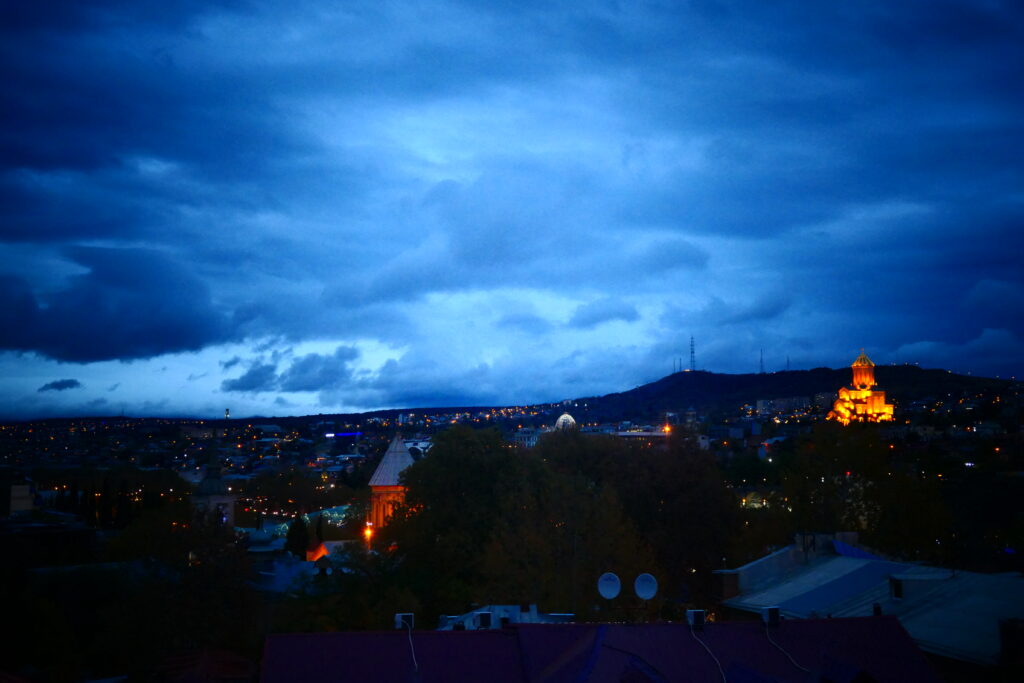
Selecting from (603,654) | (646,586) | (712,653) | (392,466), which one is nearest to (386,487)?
(392,466)

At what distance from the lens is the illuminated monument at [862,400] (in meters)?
147

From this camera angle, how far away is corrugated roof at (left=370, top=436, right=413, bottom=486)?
54250mm

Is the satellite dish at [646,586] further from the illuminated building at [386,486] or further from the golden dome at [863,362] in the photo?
the golden dome at [863,362]

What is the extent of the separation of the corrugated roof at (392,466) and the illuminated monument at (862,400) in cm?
10823

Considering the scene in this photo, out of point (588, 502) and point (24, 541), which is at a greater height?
point (588, 502)

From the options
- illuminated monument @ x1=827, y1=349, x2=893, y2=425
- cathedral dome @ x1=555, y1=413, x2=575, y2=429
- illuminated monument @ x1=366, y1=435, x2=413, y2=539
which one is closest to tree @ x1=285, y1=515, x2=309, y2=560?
illuminated monument @ x1=366, y1=435, x2=413, y2=539

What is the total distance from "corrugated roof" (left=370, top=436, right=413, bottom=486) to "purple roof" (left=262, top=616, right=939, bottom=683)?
129 feet

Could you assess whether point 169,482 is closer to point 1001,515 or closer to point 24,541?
point 24,541

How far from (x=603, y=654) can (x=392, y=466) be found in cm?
4207

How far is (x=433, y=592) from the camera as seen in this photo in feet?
99.2

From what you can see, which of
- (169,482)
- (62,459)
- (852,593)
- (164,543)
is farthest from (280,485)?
(852,593)

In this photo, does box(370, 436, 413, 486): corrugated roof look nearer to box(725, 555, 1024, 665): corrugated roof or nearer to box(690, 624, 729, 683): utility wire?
box(725, 555, 1024, 665): corrugated roof

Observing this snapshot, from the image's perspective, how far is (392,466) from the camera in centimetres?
5488

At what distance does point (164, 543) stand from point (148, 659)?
6.66 metres
